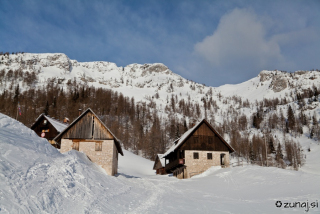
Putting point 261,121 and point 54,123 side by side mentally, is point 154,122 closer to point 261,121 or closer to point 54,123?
point 261,121

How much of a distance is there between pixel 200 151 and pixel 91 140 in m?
16.6

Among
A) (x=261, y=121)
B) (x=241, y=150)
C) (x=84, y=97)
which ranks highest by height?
(x=84, y=97)

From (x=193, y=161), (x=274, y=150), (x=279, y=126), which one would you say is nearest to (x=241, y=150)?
(x=274, y=150)

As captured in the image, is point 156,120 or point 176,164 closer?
point 176,164

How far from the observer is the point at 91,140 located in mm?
28203

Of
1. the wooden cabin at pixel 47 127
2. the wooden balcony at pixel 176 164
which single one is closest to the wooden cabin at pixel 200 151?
the wooden balcony at pixel 176 164

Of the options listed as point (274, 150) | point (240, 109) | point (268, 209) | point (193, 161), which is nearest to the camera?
point (268, 209)

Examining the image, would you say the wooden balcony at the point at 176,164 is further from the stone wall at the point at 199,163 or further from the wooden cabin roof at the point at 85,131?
the wooden cabin roof at the point at 85,131

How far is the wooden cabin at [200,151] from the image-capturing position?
115ft

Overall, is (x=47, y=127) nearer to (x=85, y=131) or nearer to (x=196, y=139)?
(x=85, y=131)

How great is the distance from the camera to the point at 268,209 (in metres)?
11.4

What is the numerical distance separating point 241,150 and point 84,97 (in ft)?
306

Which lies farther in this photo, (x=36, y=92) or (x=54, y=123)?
(x=36, y=92)

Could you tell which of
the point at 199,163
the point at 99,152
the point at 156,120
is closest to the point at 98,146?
the point at 99,152
